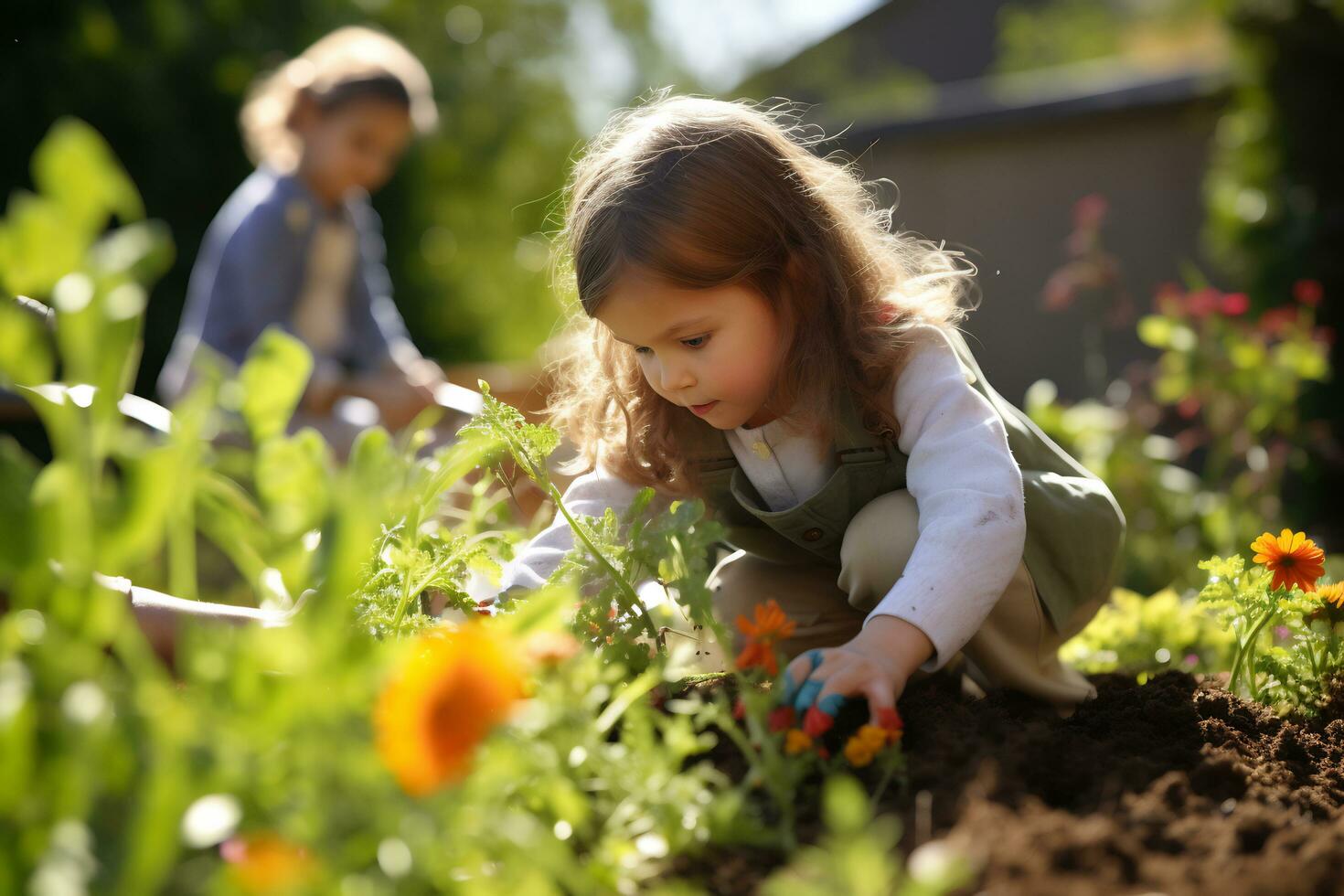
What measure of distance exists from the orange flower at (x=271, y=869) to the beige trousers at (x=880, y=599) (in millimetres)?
1056

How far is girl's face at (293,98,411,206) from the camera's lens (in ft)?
13.2

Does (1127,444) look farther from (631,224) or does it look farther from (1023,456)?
(631,224)

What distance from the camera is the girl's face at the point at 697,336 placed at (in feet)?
5.49

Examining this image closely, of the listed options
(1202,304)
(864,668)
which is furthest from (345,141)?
(864,668)

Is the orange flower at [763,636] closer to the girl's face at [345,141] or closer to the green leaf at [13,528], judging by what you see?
the green leaf at [13,528]

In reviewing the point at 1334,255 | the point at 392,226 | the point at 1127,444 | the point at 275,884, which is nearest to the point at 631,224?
the point at 275,884

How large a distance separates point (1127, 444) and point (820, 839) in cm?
311

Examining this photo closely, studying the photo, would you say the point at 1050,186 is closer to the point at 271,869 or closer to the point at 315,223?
the point at 315,223

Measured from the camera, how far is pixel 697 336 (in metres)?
1.69

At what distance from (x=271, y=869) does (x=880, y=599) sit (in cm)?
129

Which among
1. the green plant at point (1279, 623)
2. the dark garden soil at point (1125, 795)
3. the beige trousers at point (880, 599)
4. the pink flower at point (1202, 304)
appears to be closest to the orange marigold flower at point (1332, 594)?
the green plant at point (1279, 623)

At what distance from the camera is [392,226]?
7.24 m

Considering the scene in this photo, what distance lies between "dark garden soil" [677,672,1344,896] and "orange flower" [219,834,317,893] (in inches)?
14.6

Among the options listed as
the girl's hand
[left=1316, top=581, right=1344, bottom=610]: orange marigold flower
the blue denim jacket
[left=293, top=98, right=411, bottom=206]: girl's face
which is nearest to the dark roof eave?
[left=293, top=98, right=411, bottom=206]: girl's face
